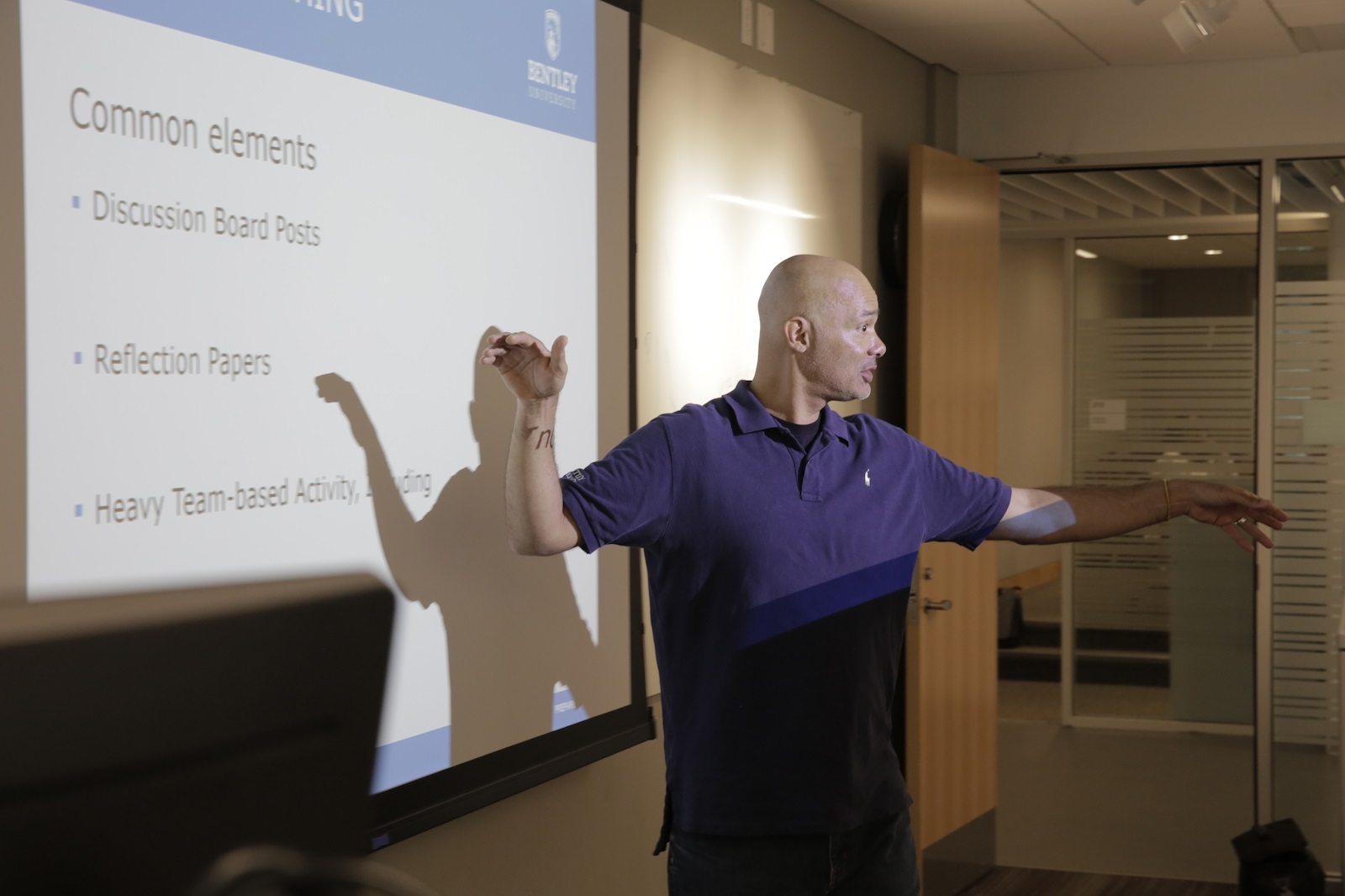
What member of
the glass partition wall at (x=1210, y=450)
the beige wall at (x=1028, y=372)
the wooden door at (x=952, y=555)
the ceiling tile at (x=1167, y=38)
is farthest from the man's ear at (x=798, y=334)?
the beige wall at (x=1028, y=372)

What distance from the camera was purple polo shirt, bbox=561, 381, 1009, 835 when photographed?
2.13 m

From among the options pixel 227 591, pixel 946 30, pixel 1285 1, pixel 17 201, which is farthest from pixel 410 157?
pixel 1285 1

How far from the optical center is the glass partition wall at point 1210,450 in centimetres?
481

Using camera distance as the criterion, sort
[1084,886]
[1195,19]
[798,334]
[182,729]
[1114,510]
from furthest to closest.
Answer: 1. [1084,886]
2. [1195,19]
3. [1114,510]
4. [798,334]
5. [182,729]

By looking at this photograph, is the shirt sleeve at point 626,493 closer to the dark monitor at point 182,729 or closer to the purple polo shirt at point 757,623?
the purple polo shirt at point 757,623

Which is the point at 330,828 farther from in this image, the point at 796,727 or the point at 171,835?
the point at 796,727

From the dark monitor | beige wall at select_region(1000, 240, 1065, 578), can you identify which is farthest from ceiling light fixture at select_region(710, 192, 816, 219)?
beige wall at select_region(1000, 240, 1065, 578)

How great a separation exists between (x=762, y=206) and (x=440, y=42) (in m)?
1.49

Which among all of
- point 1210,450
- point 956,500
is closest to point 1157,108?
point 1210,450

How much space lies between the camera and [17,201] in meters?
1.59

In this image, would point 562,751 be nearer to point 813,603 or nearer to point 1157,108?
point 813,603

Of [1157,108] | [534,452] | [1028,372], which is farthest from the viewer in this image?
[1028,372]

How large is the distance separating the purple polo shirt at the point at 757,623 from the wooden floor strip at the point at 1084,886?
2.66m

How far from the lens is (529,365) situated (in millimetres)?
1921
